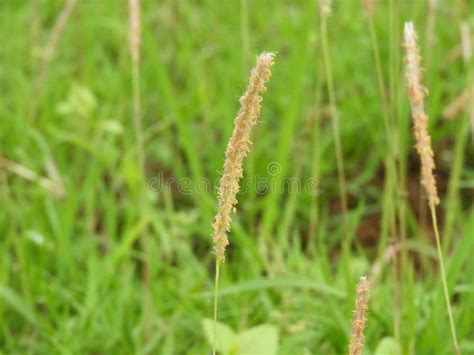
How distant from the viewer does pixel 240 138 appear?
0.76m

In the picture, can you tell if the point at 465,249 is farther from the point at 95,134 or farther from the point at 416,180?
the point at 95,134

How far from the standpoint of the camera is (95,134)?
215 cm

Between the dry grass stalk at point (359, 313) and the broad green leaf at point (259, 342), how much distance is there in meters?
0.39

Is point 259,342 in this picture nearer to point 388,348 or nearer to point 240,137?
point 388,348

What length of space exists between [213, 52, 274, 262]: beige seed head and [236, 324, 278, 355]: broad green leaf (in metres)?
0.41

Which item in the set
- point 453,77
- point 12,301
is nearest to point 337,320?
point 12,301

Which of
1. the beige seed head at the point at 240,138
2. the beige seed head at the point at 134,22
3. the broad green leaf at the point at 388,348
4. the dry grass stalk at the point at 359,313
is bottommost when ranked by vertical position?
the broad green leaf at the point at 388,348

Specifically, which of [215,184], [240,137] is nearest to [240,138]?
[240,137]

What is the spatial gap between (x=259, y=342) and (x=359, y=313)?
43 cm

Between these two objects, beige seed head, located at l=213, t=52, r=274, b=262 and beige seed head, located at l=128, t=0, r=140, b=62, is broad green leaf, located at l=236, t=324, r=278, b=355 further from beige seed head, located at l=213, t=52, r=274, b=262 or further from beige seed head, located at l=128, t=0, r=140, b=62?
beige seed head, located at l=128, t=0, r=140, b=62

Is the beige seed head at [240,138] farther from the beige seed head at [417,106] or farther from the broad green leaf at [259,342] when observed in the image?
the broad green leaf at [259,342]

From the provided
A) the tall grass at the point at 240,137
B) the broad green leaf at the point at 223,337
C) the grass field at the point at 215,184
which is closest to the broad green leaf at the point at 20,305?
the grass field at the point at 215,184

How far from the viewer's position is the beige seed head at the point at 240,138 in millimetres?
734

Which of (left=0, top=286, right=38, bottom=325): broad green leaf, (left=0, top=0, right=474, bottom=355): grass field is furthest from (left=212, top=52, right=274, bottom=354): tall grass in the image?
(left=0, top=286, right=38, bottom=325): broad green leaf
